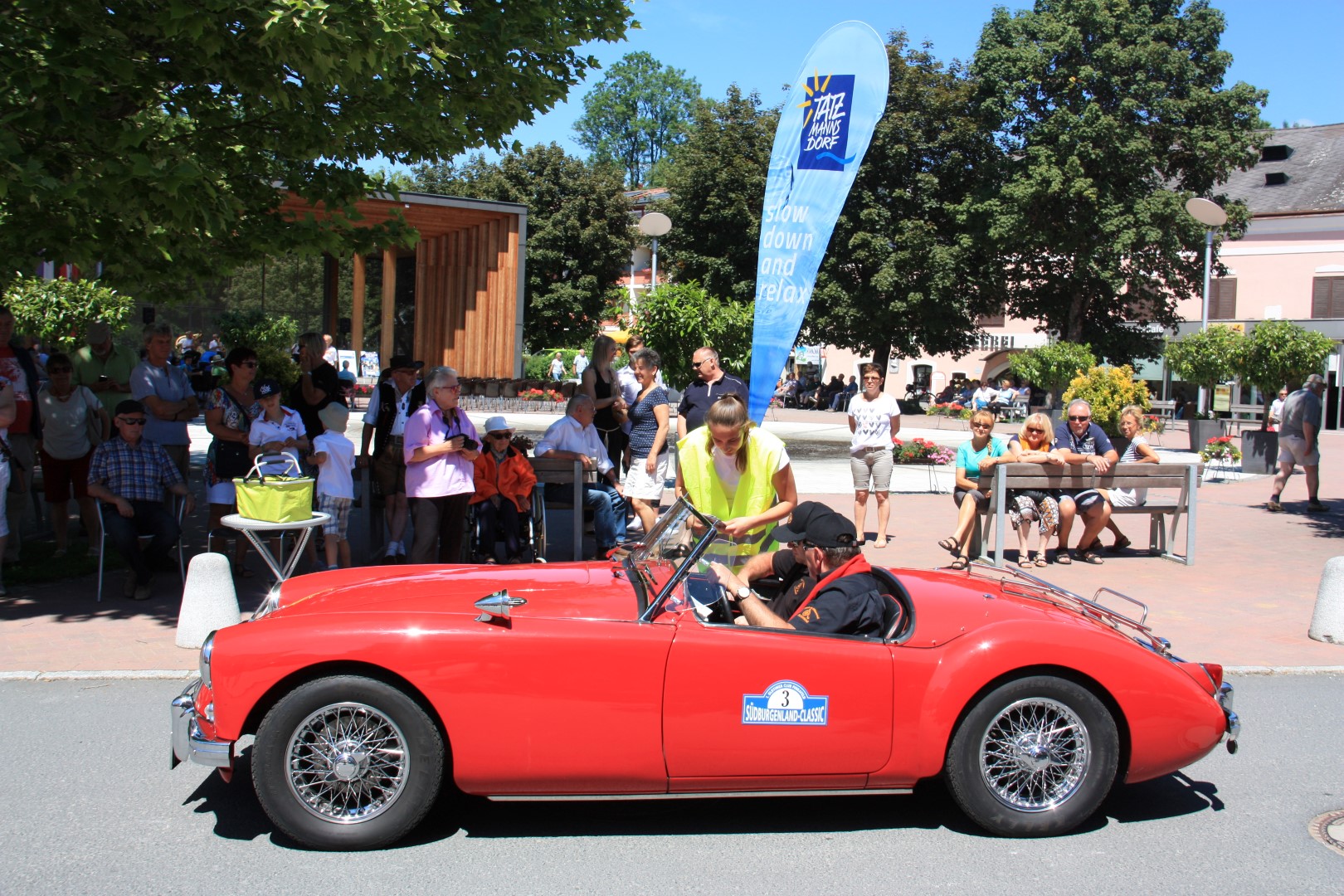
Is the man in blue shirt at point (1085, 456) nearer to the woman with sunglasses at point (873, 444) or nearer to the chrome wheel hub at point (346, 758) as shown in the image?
the woman with sunglasses at point (873, 444)

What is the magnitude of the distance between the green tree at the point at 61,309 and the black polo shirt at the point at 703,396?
12.2 m

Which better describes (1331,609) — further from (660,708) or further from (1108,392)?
(1108,392)

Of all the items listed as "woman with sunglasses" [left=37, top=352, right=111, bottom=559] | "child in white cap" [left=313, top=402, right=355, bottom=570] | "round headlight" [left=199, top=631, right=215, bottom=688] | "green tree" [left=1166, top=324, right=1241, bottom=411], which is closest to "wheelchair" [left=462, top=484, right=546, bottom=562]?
"child in white cap" [left=313, top=402, right=355, bottom=570]

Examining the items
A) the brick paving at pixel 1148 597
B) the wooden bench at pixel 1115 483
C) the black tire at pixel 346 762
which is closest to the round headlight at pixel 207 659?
the black tire at pixel 346 762

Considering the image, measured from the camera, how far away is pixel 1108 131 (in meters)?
34.1

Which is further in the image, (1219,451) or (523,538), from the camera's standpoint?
(1219,451)

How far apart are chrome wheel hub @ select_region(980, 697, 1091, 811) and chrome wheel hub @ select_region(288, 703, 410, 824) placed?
7.41 ft

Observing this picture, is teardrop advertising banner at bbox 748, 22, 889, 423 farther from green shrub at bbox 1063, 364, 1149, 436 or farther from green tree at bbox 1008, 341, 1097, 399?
green tree at bbox 1008, 341, 1097, 399

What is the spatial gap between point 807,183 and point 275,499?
585cm

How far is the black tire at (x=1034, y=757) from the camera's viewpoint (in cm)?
434

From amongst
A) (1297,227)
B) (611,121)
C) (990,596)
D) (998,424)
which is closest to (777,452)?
(990,596)

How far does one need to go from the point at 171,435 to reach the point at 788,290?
5.81 m

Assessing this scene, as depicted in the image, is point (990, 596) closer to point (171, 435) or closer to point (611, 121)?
point (171, 435)

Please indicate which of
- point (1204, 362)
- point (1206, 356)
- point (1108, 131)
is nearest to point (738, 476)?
point (1206, 356)
